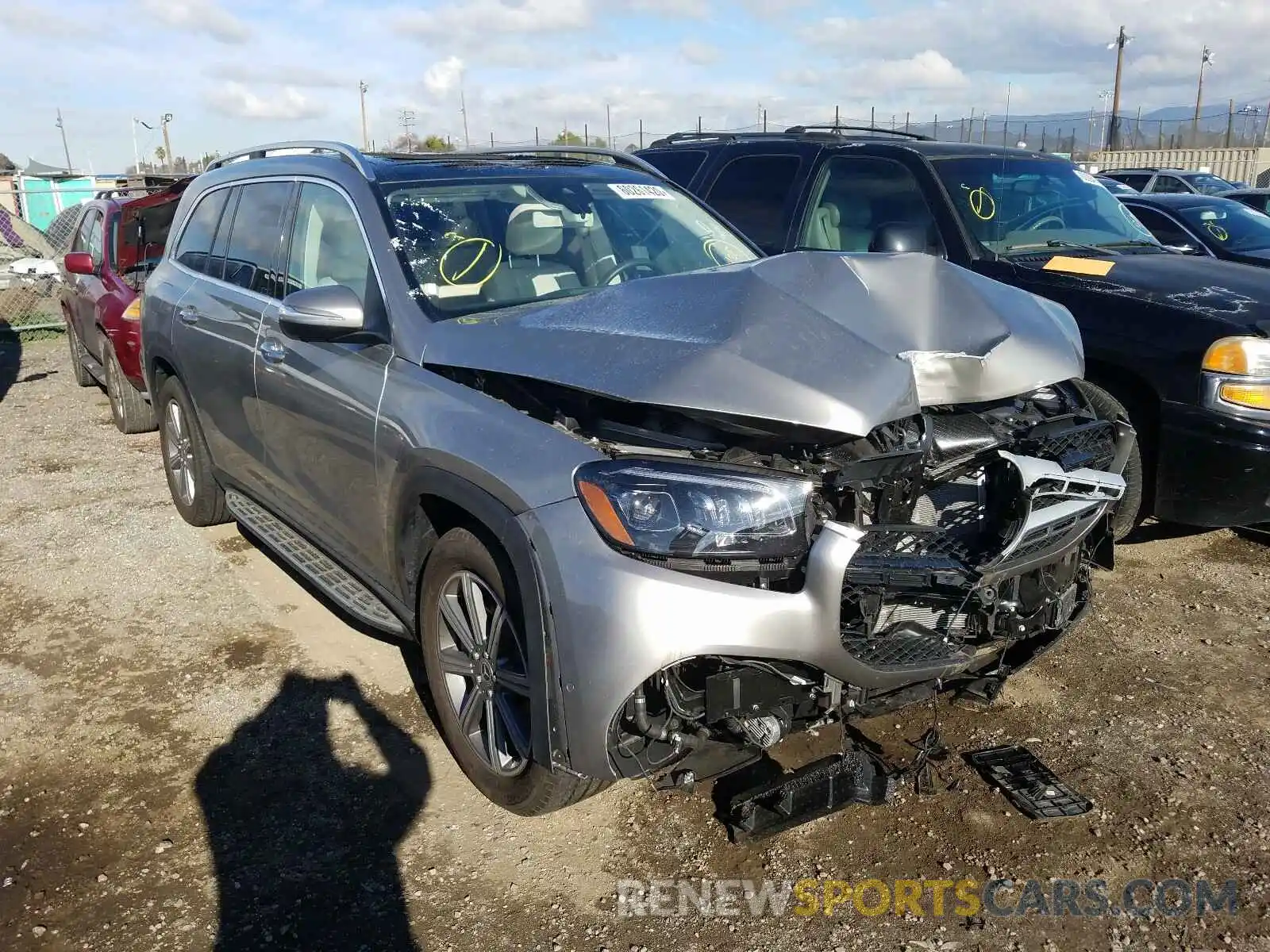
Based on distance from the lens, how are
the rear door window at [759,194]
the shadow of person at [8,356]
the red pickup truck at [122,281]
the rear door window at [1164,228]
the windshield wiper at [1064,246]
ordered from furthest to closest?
1. the shadow of person at [8,356]
2. the rear door window at [1164,228]
3. the red pickup truck at [122,281]
4. the rear door window at [759,194]
5. the windshield wiper at [1064,246]

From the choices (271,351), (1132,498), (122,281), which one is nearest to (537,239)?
(271,351)

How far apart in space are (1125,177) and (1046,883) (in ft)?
63.4

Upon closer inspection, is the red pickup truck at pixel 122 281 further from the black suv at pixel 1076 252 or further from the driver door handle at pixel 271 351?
the black suv at pixel 1076 252

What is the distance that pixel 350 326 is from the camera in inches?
129

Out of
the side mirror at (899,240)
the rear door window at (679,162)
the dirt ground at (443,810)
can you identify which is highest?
the rear door window at (679,162)

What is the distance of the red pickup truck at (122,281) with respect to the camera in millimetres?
7375

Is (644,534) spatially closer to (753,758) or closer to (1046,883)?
(753,758)

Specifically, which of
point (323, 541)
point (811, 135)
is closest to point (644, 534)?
point (323, 541)

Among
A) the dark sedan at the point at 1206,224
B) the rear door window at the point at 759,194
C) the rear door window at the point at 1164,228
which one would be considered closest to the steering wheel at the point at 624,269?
the rear door window at the point at 759,194

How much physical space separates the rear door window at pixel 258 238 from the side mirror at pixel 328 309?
957mm

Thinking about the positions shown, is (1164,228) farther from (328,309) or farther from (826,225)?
(328,309)

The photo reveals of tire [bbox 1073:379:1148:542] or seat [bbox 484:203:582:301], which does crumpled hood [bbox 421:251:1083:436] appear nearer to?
seat [bbox 484:203:582:301]

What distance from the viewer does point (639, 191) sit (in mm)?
4316

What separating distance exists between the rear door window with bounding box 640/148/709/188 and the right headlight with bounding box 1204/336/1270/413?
139 inches
